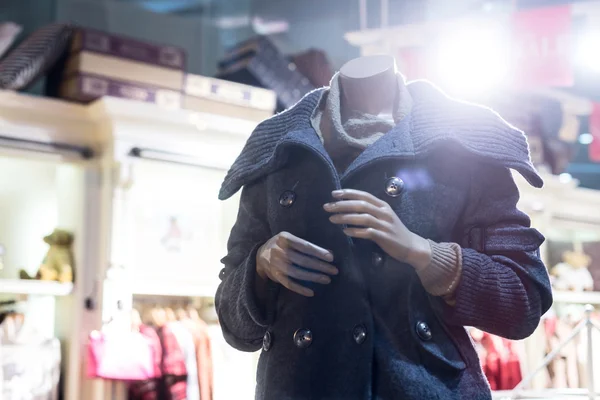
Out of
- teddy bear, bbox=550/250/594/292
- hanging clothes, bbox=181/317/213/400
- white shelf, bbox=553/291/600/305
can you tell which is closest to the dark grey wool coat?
hanging clothes, bbox=181/317/213/400

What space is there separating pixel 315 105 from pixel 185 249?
7.20ft

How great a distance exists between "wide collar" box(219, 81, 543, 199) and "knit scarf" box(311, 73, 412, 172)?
2 centimetres

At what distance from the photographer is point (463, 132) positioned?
1106mm

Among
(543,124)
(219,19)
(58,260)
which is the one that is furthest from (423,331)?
(219,19)

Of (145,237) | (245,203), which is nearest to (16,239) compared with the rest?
(145,237)

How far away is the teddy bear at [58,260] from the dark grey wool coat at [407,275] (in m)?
1.83

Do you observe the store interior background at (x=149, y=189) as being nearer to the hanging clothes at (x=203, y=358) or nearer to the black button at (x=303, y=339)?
the hanging clothes at (x=203, y=358)

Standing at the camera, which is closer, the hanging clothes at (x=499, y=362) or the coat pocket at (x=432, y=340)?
the coat pocket at (x=432, y=340)

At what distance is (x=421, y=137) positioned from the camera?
3.63ft

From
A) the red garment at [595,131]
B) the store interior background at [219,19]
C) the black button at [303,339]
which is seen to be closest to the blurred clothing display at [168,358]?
the store interior background at [219,19]

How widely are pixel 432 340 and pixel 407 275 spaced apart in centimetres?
9

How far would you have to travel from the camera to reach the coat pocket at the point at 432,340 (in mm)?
1040

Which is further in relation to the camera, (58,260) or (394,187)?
(58,260)

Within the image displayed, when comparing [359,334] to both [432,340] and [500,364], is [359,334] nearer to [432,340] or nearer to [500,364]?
[432,340]
